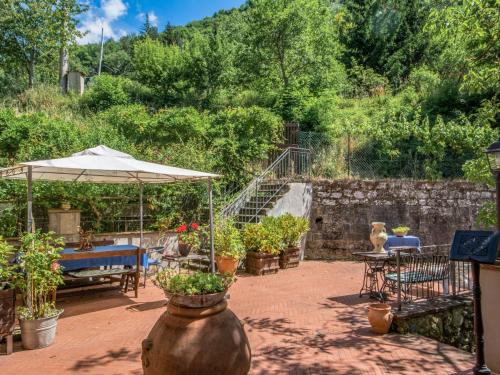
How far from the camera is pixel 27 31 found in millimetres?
22047

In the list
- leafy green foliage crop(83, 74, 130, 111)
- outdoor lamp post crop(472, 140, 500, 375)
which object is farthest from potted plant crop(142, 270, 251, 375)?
leafy green foliage crop(83, 74, 130, 111)

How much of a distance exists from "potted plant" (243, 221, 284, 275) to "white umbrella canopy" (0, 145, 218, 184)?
7.41 ft

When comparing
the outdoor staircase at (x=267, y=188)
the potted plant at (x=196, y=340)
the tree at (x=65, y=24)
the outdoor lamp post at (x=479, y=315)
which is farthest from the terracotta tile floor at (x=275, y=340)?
the tree at (x=65, y=24)

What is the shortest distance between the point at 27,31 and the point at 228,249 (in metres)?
21.0

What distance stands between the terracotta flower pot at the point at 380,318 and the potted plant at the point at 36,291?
13.0 ft

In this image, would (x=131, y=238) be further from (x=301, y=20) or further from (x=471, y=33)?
(x=301, y=20)

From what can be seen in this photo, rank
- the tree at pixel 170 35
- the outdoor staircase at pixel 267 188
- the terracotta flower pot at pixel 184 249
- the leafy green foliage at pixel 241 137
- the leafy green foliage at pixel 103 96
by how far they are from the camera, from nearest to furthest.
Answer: the terracotta flower pot at pixel 184 249
the outdoor staircase at pixel 267 188
the leafy green foliage at pixel 241 137
the leafy green foliage at pixel 103 96
the tree at pixel 170 35

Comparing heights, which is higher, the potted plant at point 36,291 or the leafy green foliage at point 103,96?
the leafy green foliage at point 103,96

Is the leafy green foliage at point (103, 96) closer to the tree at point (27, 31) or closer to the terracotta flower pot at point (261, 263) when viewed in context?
the tree at point (27, 31)

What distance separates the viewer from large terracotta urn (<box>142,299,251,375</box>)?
9.42ft

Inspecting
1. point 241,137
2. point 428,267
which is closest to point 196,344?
point 428,267

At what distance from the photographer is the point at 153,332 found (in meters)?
3.15

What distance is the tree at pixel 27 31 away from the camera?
21.7 metres

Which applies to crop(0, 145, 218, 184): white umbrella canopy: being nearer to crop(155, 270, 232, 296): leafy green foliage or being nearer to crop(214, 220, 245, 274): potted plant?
crop(214, 220, 245, 274): potted plant
